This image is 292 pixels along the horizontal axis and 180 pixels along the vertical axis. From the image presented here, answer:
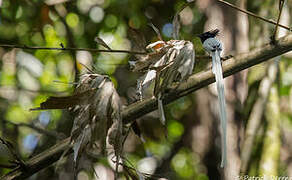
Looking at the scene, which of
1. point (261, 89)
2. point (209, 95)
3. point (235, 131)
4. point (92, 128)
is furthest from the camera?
point (209, 95)

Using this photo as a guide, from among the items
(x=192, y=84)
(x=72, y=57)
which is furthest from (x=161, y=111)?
(x=72, y=57)

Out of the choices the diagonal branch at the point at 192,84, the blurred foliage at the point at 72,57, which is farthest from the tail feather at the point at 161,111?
the blurred foliage at the point at 72,57

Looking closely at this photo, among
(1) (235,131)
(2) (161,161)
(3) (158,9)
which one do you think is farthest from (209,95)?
(3) (158,9)

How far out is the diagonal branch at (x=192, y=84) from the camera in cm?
83

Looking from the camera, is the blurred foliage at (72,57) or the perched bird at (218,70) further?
the blurred foliage at (72,57)

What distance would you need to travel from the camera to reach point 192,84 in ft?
2.80

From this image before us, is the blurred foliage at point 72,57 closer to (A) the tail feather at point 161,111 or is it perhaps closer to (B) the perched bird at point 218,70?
(B) the perched bird at point 218,70

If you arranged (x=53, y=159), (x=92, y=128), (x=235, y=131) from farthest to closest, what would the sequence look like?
(x=235, y=131)
(x=53, y=159)
(x=92, y=128)

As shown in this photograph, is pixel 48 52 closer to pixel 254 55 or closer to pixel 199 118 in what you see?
pixel 199 118

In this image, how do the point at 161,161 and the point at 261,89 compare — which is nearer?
the point at 261,89

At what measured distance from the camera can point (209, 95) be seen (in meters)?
2.23

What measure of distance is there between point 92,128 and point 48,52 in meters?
1.82

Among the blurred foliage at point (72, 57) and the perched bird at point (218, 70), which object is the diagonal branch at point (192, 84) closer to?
the perched bird at point (218, 70)

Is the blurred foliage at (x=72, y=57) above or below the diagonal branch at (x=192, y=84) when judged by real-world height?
above
